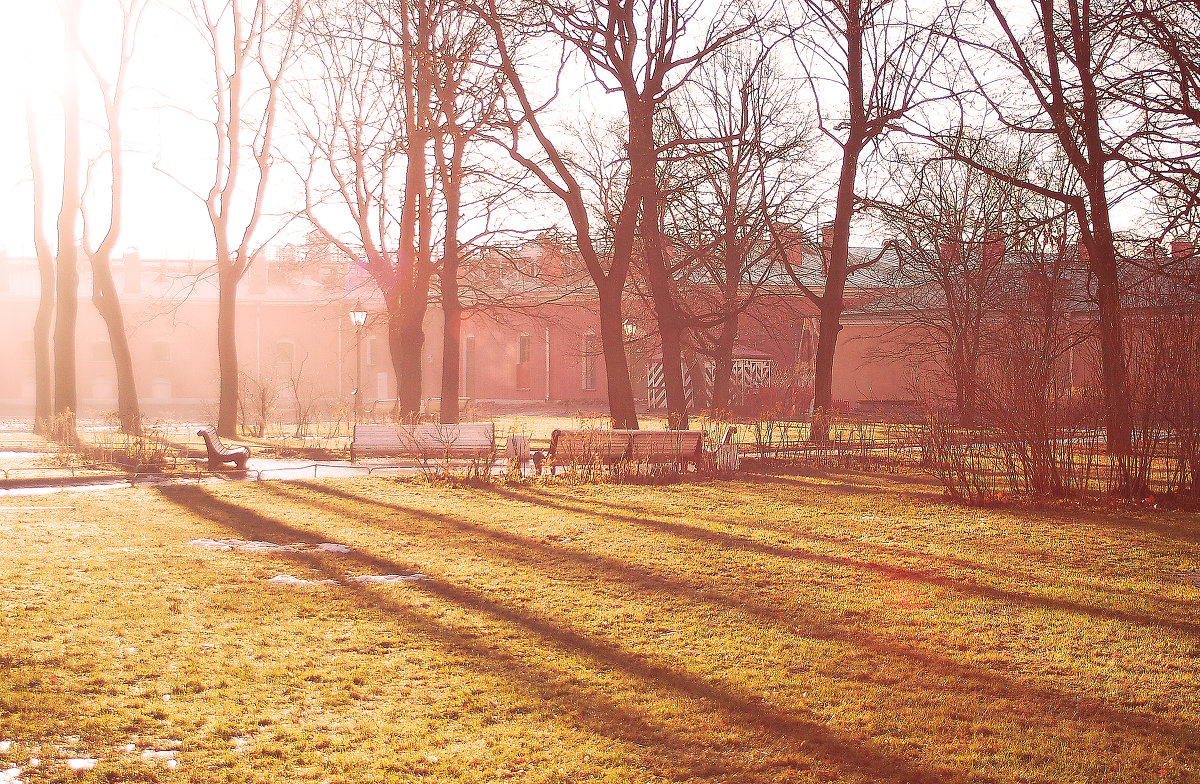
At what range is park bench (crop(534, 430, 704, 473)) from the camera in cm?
1362

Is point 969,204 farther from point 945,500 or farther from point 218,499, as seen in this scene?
point 218,499

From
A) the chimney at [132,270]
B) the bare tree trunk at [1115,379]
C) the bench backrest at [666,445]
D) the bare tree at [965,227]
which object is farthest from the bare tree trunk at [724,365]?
the chimney at [132,270]

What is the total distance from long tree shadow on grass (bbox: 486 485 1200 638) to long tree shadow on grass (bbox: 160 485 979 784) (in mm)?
2610

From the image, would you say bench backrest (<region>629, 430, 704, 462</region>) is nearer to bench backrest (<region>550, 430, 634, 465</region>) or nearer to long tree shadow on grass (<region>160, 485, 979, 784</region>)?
bench backrest (<region>550, 430, 634, 465</region>)

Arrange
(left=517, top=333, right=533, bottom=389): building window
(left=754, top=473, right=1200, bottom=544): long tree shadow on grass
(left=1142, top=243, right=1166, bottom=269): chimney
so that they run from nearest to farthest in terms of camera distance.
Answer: (left=754, top=473, right=1200, bottom=544): long tree shadow on grass → (left=1142, top=243, right=1166, bottom=269): chimney → (left=517, top=333, right=533, bottom=389): building window

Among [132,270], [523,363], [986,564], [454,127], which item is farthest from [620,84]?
[132,270]

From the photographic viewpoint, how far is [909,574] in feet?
24.0

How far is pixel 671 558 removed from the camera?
7.95 m

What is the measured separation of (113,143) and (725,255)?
544 inches

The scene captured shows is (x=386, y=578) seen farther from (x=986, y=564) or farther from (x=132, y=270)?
(x=132, y=270)

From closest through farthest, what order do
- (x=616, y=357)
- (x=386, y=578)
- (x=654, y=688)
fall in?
(x=654, y=688), (x=386, y=578), (x=616, y=357)

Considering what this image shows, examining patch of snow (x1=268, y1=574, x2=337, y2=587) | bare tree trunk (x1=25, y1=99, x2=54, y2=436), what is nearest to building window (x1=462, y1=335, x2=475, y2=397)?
bare tree trunk (x1=25, y1=99, x2=54, y2=436)

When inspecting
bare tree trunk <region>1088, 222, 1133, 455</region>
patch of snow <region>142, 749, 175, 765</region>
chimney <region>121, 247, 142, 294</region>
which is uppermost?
chimney <region>121, 247, 142, 294</region>

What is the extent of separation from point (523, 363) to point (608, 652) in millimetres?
37874
